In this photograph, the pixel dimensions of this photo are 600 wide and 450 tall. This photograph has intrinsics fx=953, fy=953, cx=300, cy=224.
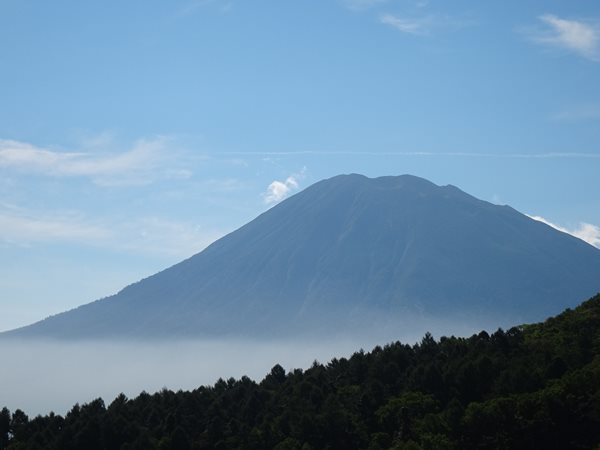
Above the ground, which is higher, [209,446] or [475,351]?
[475,351]

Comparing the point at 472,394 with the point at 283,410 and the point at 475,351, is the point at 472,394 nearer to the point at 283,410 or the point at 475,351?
the point at 475,351

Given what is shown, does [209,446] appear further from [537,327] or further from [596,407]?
[537,327]

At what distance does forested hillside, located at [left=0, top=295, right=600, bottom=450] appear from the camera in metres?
63.5

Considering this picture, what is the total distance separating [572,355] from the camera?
76.2 m

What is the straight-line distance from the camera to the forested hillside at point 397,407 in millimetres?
63469

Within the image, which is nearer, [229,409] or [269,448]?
[269,448]

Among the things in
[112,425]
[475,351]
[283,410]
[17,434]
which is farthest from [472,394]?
[17,434]

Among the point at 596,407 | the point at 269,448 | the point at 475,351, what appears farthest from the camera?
the point at 475,351

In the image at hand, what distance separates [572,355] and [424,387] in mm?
12130

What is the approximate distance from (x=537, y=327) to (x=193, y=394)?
35974mm

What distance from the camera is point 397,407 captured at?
73.9 metres

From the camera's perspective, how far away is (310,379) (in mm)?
88312

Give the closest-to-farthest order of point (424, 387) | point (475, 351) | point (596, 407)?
1. point (596, 407)
2. point (424, 387)
3. point (475, 351)

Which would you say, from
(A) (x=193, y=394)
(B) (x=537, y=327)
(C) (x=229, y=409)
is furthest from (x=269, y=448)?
(B) (x=537, y=327)
